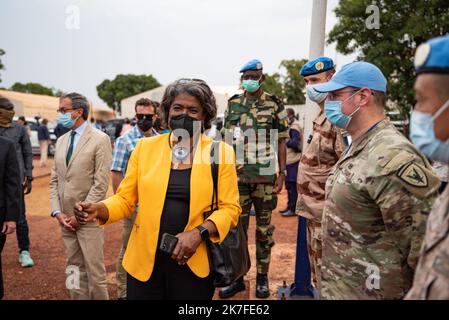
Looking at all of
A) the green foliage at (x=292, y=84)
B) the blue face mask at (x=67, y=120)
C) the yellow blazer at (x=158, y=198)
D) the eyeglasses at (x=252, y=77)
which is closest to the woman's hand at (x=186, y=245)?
the yellow blazer at (x=158, y=198)

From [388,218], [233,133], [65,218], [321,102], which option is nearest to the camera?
[388,218]

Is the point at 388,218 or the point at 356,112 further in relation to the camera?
the point at 356,112

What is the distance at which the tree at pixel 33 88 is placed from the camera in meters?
81.6

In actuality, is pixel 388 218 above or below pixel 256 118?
below

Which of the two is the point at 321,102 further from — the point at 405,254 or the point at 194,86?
the point at 405,254

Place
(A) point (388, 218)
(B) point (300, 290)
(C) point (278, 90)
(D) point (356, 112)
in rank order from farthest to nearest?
(C) point (278, 90), (B) point (300, 290), (D) point (356, 112), (A) point (388, 218)

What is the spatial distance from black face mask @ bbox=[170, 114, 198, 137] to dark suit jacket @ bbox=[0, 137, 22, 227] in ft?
6.10

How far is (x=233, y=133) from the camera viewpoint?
4266 mm

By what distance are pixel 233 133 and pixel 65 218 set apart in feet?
6.29

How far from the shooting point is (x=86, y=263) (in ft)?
11.8

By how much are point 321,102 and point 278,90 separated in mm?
28109

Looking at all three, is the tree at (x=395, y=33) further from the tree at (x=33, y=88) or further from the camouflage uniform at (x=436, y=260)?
the tree at (x=33, y=88)
